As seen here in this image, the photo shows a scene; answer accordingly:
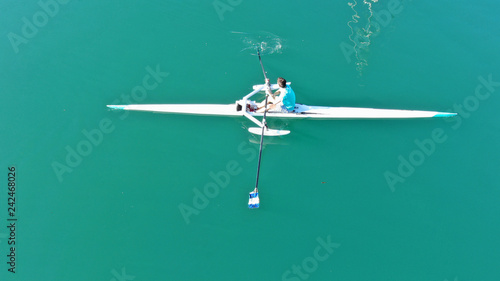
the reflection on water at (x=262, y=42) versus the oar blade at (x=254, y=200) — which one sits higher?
the reflection on water at (x=262, y=42)

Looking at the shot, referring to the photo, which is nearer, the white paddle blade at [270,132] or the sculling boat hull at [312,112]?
the white paddle blade at [270,132]

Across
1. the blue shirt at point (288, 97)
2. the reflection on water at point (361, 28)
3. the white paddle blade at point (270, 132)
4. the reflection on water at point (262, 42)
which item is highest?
the reflection on water at point (361, 28)

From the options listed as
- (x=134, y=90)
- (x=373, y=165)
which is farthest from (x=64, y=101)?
(x=373, y=165)

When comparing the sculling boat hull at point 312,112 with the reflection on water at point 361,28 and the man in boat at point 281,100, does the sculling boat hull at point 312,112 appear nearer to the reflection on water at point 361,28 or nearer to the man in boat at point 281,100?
the man in boat at point 281,100

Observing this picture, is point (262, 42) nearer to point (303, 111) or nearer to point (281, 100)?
point (281, 100)

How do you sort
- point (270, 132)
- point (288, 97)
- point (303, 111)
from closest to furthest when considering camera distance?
point (288, 97)
point (270, 132)
point (303, 111)

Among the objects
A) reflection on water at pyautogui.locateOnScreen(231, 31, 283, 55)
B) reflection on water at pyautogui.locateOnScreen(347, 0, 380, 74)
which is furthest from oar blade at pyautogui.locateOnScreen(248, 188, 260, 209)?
reflection on water at pyautogui.locateOnScreen(347, 0, 380, 74)

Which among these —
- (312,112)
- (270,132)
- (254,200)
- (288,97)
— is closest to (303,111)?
(312,112)

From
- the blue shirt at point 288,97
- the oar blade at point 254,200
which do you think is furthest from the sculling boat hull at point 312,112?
the oar blade at point 254,200
